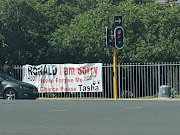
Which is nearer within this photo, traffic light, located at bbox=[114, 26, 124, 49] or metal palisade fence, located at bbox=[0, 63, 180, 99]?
traffic light, located at bbox=[114, 26, 124, 49]

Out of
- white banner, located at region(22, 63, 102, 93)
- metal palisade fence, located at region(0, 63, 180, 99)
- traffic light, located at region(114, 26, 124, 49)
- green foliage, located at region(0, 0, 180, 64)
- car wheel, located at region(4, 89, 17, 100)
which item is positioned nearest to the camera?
traffic light, located at region(114, 26, 124, 49)

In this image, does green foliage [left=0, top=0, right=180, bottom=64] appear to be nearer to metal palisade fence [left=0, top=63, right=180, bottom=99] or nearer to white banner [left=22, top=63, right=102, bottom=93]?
white banner [left=22, top=63, right=102, bottom=93]

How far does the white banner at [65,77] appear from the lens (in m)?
31.6

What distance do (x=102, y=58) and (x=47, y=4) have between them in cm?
719
